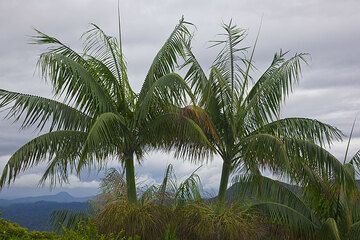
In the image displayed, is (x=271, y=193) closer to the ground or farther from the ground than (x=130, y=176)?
closer to the ground

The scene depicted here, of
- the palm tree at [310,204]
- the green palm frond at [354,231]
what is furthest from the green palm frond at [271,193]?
the green palm frond at [354,231]

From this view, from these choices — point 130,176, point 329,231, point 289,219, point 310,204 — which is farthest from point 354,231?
→ point 130,176

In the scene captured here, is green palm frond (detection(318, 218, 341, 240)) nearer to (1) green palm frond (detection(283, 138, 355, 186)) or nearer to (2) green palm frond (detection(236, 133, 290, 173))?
(1) green palm frond (detection(283, 138, 355, 186))

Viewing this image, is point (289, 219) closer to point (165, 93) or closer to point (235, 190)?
point (235, 190)

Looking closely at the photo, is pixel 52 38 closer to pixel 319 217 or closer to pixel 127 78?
pixel 127 78

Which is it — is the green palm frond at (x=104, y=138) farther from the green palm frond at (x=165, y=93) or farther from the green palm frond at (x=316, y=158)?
the green palm frond at (x=316, y=158)

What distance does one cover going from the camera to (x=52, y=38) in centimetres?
1736

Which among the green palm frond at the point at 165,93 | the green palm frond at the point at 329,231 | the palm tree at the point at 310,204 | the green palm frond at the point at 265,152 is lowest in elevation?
the green palm frond at the point at 329,231

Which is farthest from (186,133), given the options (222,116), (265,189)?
(265,189)

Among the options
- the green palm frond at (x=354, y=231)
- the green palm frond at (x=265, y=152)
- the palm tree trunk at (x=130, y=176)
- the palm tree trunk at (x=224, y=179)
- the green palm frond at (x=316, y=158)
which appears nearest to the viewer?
the green palm frond at (x=265, y=152)

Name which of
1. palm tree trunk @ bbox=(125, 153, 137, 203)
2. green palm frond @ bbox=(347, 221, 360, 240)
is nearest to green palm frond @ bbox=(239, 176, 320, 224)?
green palm frond @ bbox=(347, 221, 360, 240)

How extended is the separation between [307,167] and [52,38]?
24.8ft

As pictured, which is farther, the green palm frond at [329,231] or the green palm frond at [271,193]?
the green palm frond at [271,193]

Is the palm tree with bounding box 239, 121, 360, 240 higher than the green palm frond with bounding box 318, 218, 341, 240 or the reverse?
higher
